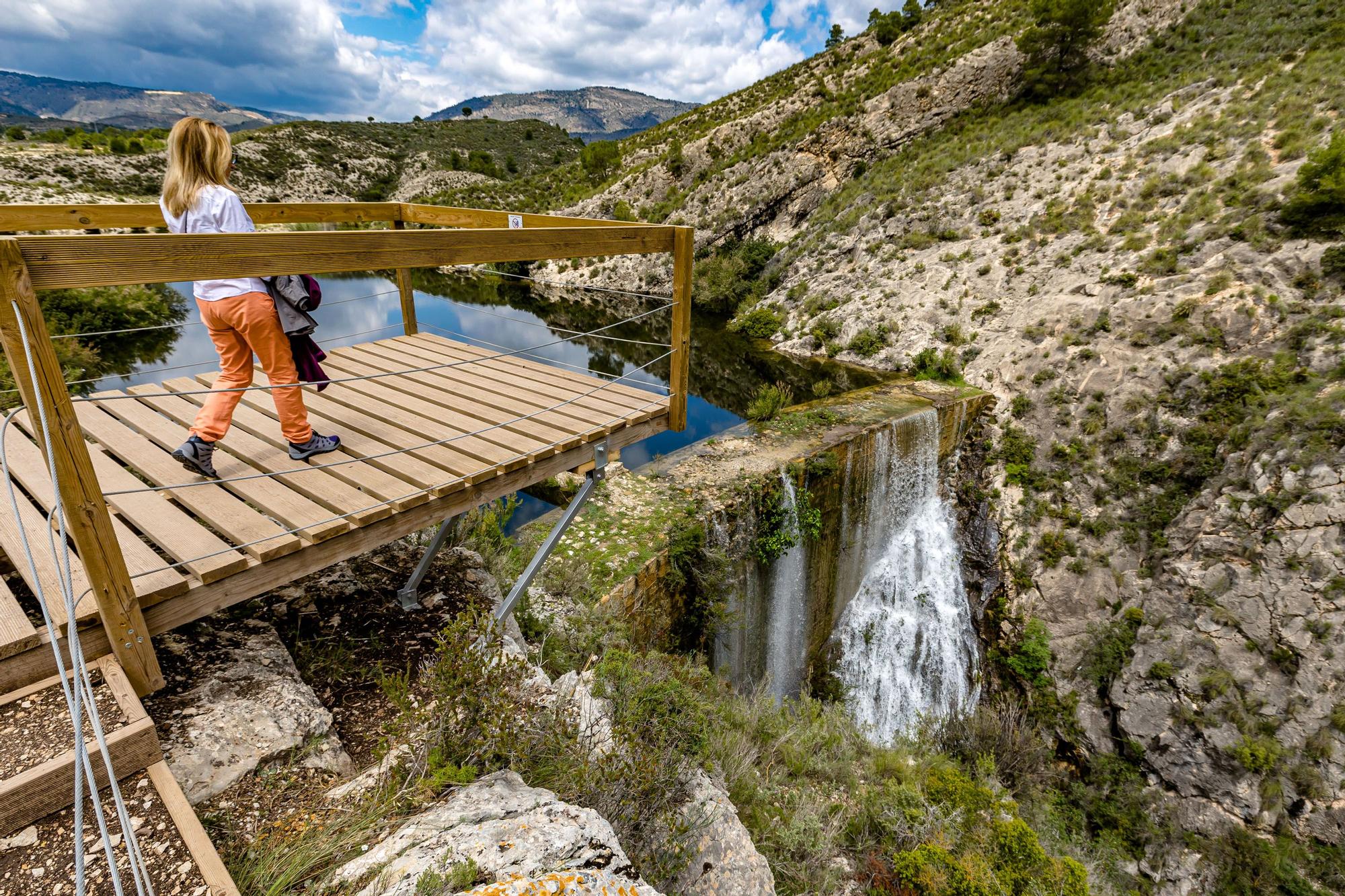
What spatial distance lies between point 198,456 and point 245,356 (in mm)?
602

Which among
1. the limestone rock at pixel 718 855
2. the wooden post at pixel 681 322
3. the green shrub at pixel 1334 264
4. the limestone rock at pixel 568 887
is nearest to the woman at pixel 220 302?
the wooden post at pixel 681 322

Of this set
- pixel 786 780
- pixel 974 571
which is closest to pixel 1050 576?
pixel 974 571

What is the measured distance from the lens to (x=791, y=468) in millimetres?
9891

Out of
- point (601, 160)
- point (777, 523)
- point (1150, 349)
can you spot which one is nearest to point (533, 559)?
point (777, 523)

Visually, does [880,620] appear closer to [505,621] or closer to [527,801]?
[505,621]

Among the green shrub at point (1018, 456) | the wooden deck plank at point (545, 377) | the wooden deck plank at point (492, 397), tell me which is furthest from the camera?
the green shrub at point (1018, 456)

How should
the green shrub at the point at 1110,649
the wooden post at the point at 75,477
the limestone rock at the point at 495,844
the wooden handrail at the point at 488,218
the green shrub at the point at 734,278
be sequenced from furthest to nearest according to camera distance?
the green shrub at the point at 734,278
the green shrub at the point at 1110,649
the wooden handrail at the point at 488,218
the limestone rock at the point at 495,844
the wooden post at the point at 75,477

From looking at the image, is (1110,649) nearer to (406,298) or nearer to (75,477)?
(406,298)

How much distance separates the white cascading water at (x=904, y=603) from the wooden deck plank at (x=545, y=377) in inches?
278

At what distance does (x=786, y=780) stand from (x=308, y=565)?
507 centimetres

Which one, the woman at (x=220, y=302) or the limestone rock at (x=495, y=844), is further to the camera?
the woman at (x=220, y=302)

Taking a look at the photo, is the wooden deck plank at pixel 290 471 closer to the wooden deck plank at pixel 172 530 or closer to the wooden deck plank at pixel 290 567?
the wooden deck plank at pixel 290 567

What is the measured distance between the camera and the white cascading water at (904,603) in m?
11.2

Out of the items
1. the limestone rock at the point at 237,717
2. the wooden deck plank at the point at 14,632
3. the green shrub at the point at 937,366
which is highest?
the wooden deck plank at the point at 14,632
